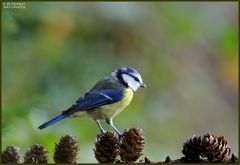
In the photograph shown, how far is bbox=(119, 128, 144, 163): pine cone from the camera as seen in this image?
1.48 metres

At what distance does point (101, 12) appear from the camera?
4.05 m

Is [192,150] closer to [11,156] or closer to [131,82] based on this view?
[11,156]

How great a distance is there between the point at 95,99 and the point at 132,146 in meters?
0.72

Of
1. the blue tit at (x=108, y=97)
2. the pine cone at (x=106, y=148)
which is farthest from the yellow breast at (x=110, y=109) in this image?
the pine cone at (x=106, y=148)

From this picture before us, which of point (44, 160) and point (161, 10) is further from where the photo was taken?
point (161, 10)

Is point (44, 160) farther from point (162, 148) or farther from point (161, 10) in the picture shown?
point (161, 10)

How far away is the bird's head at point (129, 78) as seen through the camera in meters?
2.18

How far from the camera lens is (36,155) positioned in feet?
4.89

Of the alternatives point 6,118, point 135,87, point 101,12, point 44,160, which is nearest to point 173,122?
point 101,12

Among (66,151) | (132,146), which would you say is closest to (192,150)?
(132,146)

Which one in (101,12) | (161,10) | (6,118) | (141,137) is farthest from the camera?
(161,10)

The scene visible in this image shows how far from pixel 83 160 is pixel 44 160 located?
1.39 m

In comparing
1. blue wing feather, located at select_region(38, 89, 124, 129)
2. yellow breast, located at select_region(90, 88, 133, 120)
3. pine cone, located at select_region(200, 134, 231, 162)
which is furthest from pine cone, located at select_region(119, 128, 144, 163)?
yellow breast, located at select_region(90, 88, 133, 120)

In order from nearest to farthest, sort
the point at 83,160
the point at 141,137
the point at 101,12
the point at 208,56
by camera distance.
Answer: the point at 141,137 → the point at 83,160 → the point at 101,12 → the point at 208,56
